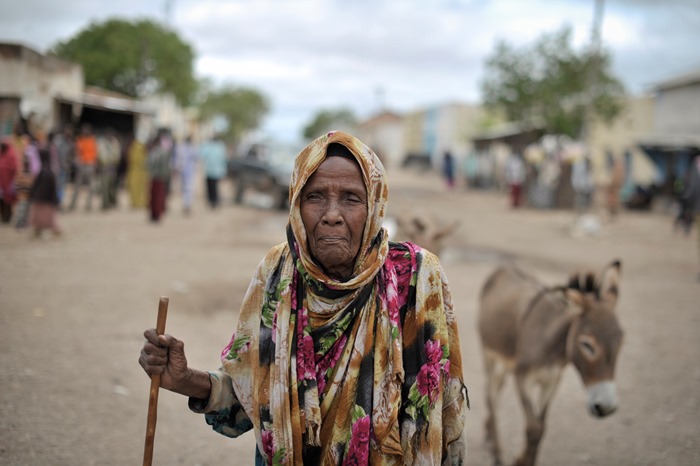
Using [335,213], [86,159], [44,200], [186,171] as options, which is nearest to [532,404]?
[335,213]

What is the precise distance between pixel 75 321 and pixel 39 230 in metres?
5.04

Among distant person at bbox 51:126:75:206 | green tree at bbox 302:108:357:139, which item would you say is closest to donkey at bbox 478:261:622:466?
distant person at bbox 51:126:75:206

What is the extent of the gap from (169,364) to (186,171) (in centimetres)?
1540

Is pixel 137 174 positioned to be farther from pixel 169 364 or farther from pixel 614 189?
pixel 169 364

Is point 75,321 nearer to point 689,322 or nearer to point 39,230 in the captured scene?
point 39,230

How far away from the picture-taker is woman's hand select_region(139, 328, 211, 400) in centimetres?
206

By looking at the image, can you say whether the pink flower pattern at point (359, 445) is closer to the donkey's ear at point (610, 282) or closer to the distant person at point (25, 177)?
the donkey's ear at point (610, 282)

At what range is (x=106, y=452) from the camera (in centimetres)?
403

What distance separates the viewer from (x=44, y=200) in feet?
35.2

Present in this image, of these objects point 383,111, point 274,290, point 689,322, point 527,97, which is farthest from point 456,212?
point 383,111

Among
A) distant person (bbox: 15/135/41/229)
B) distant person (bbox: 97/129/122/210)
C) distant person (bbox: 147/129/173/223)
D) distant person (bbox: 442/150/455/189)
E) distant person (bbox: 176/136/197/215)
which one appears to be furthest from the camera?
distant person (bbox: 442/150/455/189)

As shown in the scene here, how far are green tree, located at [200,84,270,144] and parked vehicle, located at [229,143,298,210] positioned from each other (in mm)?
45803

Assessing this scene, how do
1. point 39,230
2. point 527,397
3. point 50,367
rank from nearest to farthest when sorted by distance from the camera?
point 527,397, point 50,367, point 39,230

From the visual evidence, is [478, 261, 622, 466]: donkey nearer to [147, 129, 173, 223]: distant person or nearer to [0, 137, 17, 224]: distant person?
[0, 137, 17, 224]: distant person
